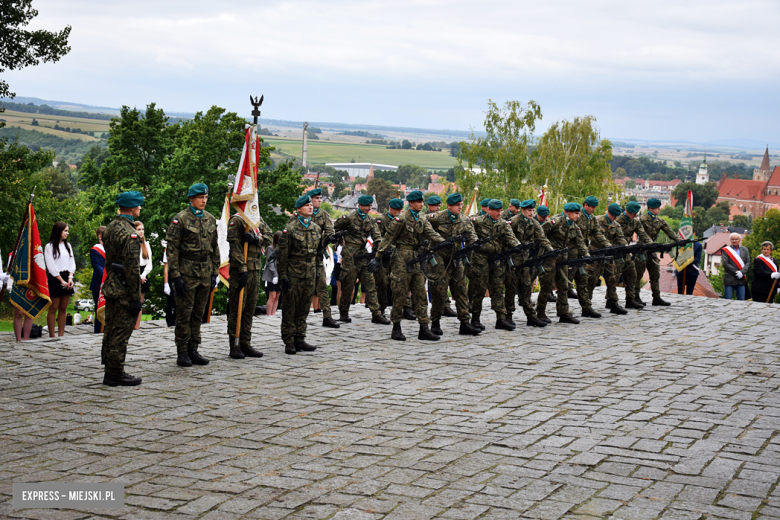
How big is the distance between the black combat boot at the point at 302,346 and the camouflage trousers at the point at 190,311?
1438mm

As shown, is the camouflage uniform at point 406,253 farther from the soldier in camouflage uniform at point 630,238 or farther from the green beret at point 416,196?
the soldier in camouflage uniform at point 630,238

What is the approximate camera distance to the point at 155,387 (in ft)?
26.0

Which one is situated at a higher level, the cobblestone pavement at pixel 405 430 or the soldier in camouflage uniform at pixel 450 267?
the soldier in camouflage uniform at pixel 450 267

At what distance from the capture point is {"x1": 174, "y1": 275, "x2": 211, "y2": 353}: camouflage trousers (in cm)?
878

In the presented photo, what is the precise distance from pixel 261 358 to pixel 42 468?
4.29 meters

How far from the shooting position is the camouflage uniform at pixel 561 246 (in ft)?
41.2

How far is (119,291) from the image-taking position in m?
7.92

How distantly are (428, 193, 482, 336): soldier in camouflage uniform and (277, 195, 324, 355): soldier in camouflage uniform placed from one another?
199cm

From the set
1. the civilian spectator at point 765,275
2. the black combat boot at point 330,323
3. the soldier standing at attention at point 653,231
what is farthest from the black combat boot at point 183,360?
the civilian spectator at point 765,275

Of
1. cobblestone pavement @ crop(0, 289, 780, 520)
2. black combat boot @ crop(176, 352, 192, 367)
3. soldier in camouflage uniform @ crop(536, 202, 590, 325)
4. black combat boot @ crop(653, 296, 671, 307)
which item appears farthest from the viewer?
black combat boot @ crop(653, 296, 671, 307)

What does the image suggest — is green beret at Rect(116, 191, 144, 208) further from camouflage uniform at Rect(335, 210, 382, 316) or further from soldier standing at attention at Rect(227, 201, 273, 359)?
camouflage uniform at Rect(335, 210, 382, 316)

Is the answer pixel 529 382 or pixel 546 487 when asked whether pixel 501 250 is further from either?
→ pixel 546 487

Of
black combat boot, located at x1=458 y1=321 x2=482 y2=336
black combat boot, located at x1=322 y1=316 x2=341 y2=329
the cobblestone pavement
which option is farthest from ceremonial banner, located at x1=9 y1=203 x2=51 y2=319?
black combat boot, located at x1=458 y1=321 x2=482 y2=336

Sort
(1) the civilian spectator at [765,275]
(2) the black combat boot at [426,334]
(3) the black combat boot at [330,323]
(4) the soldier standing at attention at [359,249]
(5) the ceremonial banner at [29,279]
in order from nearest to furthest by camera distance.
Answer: (5) the ceremonial banner at [29,279] < (2) the black combat boot at [426,334] < (3) the black combat boot at [330,323] < (4) the soldier standing at attention at [359,249] < (1) the civilian spectator at [765,275]
